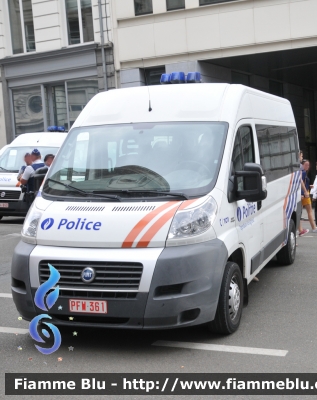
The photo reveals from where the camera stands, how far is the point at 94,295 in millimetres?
5438

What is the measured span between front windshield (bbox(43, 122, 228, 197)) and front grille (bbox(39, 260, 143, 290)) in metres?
0.78

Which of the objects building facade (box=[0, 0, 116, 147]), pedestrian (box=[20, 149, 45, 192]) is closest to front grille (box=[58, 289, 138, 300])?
pedestrian (box=[20, 149, 45, 192])

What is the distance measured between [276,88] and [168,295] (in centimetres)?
2151

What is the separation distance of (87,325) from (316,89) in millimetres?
25997

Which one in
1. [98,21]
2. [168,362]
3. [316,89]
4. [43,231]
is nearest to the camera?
[168,362]

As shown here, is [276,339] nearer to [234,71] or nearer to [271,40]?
[271,40]

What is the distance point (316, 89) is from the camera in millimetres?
29500

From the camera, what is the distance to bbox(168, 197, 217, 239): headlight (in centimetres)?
546

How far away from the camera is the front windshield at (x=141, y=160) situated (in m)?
5.95

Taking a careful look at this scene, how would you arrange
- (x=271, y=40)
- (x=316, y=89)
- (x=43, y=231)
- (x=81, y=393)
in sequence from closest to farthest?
(x=81, y=393) → (x=43, y=231) → (x=271, y=40) → (x=316, y=89)

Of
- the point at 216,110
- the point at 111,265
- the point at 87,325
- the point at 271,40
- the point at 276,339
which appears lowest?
the point at 276,339

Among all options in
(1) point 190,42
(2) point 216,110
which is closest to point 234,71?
(1) point 190,42

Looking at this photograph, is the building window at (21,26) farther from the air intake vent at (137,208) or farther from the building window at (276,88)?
the air intake vent at (137,208)

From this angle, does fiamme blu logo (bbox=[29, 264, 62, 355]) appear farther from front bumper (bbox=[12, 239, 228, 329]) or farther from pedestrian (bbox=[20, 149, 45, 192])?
pedestrian (bbox=[20, 149, 45, 192])
